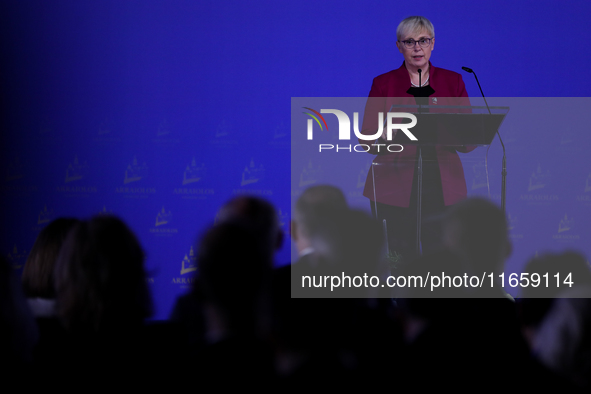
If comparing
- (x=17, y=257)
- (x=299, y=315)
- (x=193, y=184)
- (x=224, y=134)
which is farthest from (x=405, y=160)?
(x=17, y=257)

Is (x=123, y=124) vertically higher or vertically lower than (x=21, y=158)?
higher

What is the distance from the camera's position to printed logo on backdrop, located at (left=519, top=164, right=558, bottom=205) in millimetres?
3623

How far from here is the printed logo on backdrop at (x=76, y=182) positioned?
3564mm

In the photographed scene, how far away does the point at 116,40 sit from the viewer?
3.59 m

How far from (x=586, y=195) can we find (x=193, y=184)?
3.17 metres

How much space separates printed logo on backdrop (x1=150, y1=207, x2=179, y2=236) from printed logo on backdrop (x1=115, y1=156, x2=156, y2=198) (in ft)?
0.62

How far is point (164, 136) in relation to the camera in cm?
362

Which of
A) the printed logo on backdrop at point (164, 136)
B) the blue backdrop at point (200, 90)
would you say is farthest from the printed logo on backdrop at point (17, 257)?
the printed logo on backdrop at point (164, 136)

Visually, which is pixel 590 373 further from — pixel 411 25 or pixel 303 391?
pixel 411 25

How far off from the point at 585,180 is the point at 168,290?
137 inches

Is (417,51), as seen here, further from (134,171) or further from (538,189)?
(134,171)

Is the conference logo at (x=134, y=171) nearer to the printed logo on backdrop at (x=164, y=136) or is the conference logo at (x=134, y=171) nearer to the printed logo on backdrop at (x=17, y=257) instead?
the printed logo on backdrop at (x=164, y=136)

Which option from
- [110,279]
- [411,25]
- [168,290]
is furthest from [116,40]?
[110,279]

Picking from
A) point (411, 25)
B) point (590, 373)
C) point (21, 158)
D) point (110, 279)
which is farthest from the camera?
point (21, 158)
